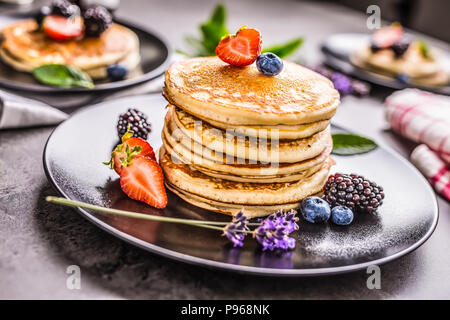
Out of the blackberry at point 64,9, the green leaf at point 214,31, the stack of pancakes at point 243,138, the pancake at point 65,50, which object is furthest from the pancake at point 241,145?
the blackberry at point 64,9

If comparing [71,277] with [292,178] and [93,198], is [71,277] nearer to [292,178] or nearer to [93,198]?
[93,198]

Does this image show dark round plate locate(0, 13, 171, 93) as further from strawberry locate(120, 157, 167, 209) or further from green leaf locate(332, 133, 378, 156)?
green leaf locate(332, 133, 378, 156)

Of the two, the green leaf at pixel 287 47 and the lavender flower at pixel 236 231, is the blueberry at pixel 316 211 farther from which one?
the green leaf at pixel 287 47

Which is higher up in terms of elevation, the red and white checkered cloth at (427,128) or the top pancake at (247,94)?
the top pancake at (247,94)

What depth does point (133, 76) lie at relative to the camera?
2.67m

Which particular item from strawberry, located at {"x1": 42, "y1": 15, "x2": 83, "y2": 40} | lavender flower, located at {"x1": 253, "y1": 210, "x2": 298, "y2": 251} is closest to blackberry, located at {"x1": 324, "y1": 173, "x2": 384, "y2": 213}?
lavender flower, located at {"x1": 253, "y1": 210, "x2": 298, "y2": 251}

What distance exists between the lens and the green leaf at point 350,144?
6.70ft

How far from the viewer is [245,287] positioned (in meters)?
1.34

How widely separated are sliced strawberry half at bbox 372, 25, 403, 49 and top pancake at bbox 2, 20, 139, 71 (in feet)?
5.08

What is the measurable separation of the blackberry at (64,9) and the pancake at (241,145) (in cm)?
144

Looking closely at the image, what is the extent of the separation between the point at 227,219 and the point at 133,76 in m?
1.37

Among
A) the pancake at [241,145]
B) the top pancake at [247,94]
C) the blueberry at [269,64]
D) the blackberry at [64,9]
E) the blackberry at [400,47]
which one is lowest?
the blackberry at [400,47]
